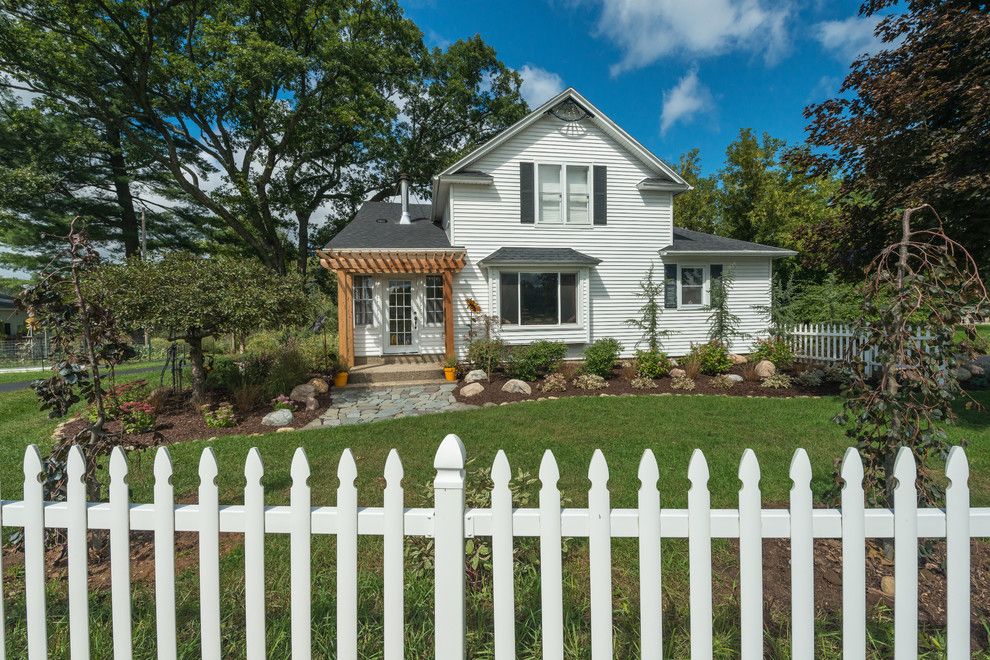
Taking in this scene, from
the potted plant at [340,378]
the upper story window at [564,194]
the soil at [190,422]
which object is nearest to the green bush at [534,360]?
the potted plant at [340,378]

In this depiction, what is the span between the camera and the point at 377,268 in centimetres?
1009

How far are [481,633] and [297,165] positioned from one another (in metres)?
22.5

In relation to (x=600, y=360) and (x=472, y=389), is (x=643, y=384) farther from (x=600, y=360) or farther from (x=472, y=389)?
(x=472, y=389)

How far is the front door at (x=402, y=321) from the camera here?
11.0 meters

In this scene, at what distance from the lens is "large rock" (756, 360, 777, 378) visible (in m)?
9.21

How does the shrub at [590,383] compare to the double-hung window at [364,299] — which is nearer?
the shrub at [590,383]

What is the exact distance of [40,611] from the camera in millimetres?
1668

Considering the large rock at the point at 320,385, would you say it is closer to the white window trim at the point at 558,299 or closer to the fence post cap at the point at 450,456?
the white window trim at the point at 558,299

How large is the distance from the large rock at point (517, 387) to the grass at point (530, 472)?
1.05 metres

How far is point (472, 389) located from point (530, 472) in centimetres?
442

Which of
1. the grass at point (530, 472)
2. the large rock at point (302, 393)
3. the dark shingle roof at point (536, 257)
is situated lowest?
the grass at point (530, 472)

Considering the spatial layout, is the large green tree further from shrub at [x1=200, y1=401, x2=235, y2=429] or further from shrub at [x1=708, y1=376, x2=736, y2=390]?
shrub at [x1=200, y1=401, x2=235, y2=429]

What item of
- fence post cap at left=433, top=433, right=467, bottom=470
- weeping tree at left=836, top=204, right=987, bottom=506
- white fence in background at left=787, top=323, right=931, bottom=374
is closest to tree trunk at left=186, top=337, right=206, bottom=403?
fence post cap at left=433, top=433, right=467, bottom=470

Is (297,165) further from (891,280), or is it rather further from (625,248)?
(891,280)
